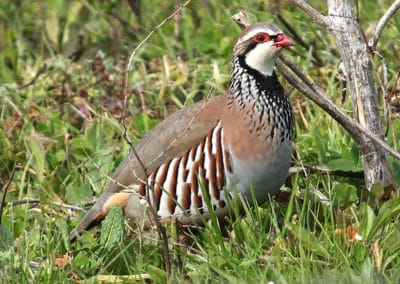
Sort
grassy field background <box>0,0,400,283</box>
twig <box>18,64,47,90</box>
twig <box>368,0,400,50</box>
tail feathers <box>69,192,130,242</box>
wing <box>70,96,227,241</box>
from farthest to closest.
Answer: twig <box>18,64,47,90</box>, tail feathers <box>69,192,130,242</box>, wing <box>70,96,227,241</box>, twig <box>368,0,400,50</box>, grassy field background <box>0,0,400,283</box>

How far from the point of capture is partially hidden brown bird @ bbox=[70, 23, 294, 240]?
4.39 m

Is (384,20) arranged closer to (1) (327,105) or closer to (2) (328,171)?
(1) (327,105)

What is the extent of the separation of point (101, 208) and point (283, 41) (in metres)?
1.03

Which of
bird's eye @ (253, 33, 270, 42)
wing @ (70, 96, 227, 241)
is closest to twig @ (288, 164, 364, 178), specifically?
wing @ (70, 96, 227, 241)

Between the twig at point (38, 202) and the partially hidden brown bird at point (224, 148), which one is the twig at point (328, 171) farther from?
the twig at point (38, 202)

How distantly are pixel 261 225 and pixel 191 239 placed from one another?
18.9 inches

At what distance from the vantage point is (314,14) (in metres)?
4.17

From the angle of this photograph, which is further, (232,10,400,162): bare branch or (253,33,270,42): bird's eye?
(253,33,270,42): bird's eye

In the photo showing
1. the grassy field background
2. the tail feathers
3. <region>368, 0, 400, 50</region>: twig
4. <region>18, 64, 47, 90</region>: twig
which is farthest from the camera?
<region>18, 64, 47, 90</region>: twig

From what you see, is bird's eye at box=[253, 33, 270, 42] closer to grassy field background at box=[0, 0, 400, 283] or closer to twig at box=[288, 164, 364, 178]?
grassy field background at box=[0, 0, 400, 283]

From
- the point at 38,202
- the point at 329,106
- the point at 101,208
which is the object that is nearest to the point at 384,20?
the point at 329,106

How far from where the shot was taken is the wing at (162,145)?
4.55m

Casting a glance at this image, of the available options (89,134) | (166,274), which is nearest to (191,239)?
(166,274)

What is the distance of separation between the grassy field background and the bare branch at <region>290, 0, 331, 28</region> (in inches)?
10.3
